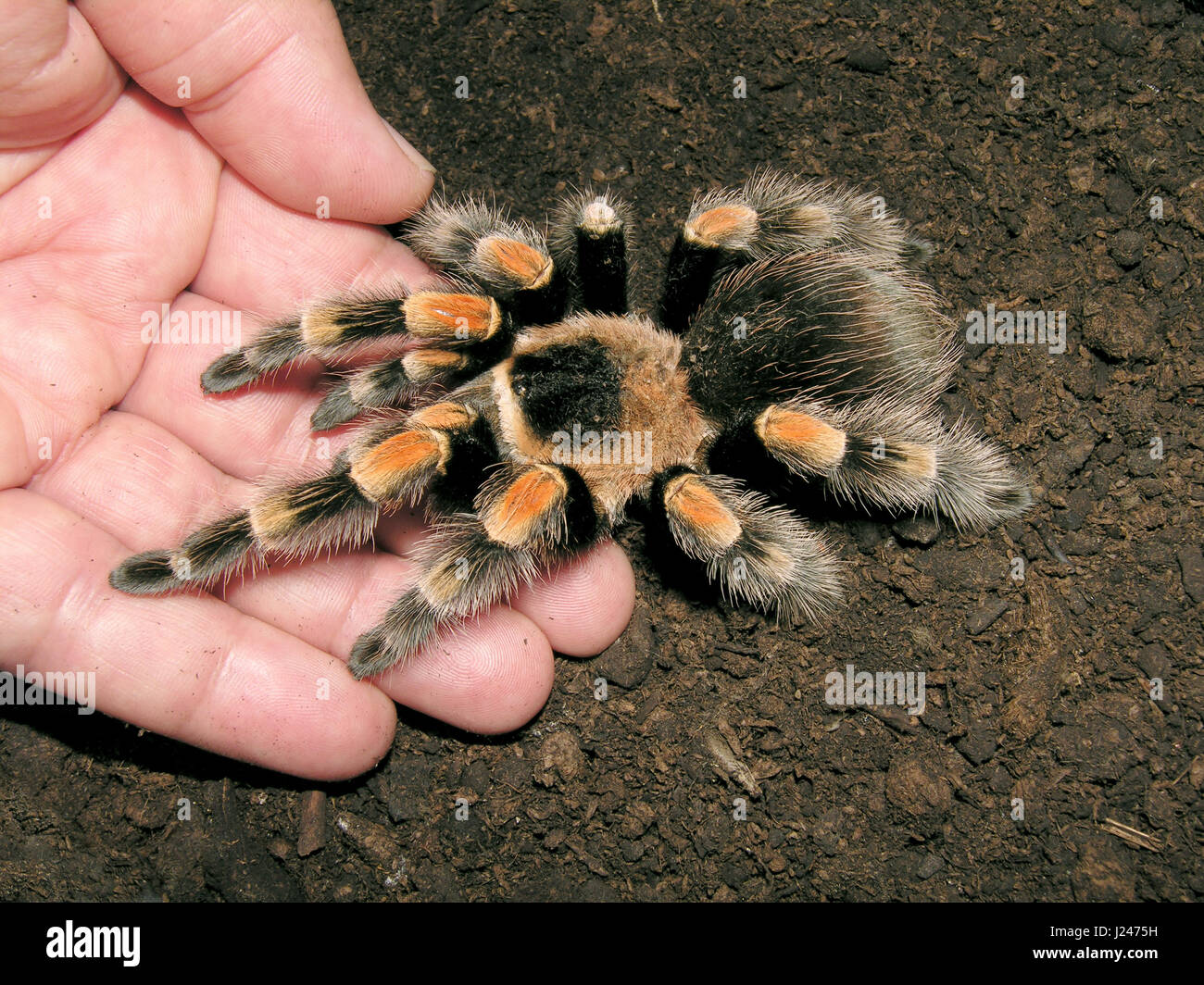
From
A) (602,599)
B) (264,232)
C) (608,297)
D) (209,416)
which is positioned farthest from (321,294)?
(602,599)

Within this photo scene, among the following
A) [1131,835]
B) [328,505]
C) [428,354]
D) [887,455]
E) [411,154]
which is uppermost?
[411,154]

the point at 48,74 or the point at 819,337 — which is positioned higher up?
the point at 48,74

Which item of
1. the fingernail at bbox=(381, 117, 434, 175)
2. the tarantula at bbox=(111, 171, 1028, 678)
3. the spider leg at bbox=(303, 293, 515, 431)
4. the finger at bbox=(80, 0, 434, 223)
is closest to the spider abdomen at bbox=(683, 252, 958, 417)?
the tarantula at bbox=(111, 171, 1028, 678)

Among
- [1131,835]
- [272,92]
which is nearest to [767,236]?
[272,92]

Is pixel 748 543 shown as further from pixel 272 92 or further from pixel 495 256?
pixel 272 92

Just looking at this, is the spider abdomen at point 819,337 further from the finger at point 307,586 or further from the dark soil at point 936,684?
the finger at point 307,586

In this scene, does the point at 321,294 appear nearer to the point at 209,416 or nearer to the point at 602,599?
the point at 209,416

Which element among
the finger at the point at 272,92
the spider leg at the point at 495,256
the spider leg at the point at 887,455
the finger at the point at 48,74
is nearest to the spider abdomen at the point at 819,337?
the spider leg at the point at 887,455

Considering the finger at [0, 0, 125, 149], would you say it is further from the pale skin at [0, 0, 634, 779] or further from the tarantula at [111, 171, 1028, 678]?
the tarantula at [111, 171, 1028, 678]
